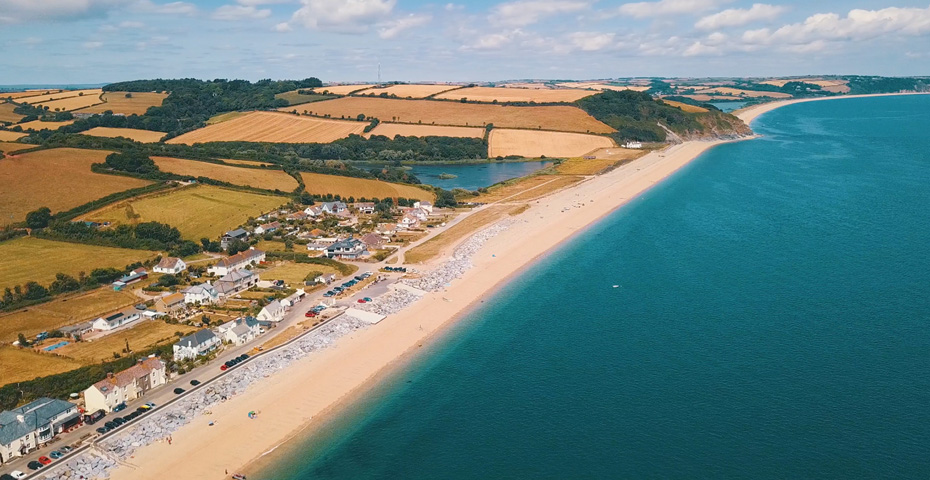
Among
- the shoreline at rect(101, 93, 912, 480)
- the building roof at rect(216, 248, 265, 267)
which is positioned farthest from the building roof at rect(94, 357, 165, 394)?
the building roof at rect(216, 248, 265, 267)

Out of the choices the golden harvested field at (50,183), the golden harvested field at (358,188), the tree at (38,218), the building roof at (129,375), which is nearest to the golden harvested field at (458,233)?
the golden harvested field at (358,188)

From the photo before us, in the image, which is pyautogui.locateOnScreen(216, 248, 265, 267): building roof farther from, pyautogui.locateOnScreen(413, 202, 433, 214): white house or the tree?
pyautogui.locateOnScreen(413, 202, 433, 214): white house

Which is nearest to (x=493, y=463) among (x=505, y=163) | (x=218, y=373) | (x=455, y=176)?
(x=218, y=373)

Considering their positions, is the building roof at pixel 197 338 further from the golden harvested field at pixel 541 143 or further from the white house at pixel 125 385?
the golden harvested field at pixel 541 143

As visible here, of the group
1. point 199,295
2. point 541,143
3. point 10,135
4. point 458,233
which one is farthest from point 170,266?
point 541,143

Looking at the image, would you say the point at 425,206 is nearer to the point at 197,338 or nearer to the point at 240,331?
the point at 240,331
